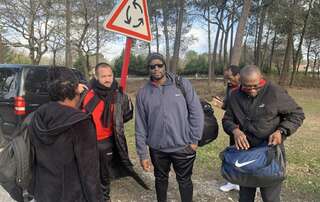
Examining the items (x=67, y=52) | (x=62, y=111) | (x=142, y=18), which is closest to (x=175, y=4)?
(x=67, y=52)

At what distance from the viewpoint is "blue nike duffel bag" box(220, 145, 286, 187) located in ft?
9.86

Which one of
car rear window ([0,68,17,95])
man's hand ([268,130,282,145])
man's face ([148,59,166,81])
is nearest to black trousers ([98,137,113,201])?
man's face ([148,59,166,81])

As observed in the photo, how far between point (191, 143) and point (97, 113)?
103cm

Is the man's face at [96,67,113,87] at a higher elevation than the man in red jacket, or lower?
higher

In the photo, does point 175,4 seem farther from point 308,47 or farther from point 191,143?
point 191,143

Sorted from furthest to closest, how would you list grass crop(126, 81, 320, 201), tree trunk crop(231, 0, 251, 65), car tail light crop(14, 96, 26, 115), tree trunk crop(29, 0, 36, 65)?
tree trunk crop(29, 0, 36, 65), tree trunk crop(231, 0, 251, 65), car tail light crop(14, 96, 26, 115), grass crop(126, 81, 320, 201)

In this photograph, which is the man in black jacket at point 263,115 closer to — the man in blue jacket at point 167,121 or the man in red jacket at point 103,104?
the man in blue jacket at point 167,121

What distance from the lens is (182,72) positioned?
47.7 metres

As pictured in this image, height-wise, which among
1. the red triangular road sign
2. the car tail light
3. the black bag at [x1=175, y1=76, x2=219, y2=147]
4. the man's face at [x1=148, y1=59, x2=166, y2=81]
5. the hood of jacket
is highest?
the red triangular road sign

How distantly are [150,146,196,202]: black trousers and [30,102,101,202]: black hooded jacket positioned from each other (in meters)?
1.21

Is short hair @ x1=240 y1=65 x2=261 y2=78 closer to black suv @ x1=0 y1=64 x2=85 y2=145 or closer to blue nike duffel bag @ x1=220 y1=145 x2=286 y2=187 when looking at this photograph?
blue nike duffel bag @ x1=220 y1=145 x2=286 y2=187

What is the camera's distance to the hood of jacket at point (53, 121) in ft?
7.87

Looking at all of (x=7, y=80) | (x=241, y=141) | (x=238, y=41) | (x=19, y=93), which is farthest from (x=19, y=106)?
(x=238, y=41)

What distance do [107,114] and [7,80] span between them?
144 inches
